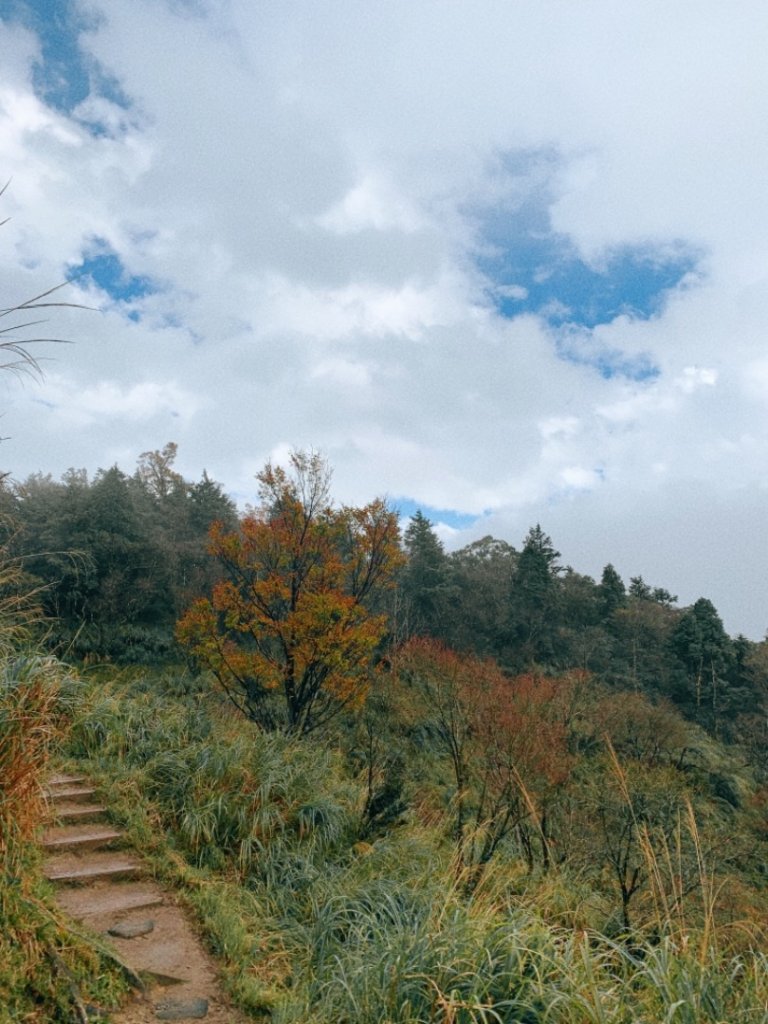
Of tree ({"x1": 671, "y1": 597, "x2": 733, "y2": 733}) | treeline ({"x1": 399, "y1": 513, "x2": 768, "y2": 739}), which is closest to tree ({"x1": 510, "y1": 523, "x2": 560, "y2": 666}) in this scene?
treeline ({"x1": 399, "y1": 513, "x2": 768, "y2": 739})

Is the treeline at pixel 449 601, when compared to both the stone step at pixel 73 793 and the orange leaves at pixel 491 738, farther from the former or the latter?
the stone step at pixel 73 793

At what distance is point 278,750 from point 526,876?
8.00ft

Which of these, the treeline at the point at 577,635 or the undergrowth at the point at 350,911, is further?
the treeline at the point at 577,635

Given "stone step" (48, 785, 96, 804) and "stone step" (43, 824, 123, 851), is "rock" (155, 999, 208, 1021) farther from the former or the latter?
"stone step" (48, 785, 96, 804)

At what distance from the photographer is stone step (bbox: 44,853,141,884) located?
3.86 meters

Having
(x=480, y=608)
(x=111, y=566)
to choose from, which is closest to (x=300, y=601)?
(x=111, y=566)

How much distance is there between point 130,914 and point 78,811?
121 cm

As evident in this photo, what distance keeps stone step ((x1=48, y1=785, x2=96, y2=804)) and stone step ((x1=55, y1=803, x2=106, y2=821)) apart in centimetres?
5

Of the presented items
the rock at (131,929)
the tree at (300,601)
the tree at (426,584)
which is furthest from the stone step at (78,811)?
the tree at (426,584)

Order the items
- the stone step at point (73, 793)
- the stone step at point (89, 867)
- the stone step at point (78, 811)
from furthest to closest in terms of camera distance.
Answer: the stone step at point (73, 793) → the stone step at point (78, 811) → the stone step at point (89, 867)

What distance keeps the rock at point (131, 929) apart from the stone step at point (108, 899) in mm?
117

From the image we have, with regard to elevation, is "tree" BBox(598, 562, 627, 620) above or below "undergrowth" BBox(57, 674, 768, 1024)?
above

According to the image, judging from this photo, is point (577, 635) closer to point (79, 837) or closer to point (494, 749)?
point (494, 749)

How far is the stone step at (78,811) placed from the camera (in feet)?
14.9
